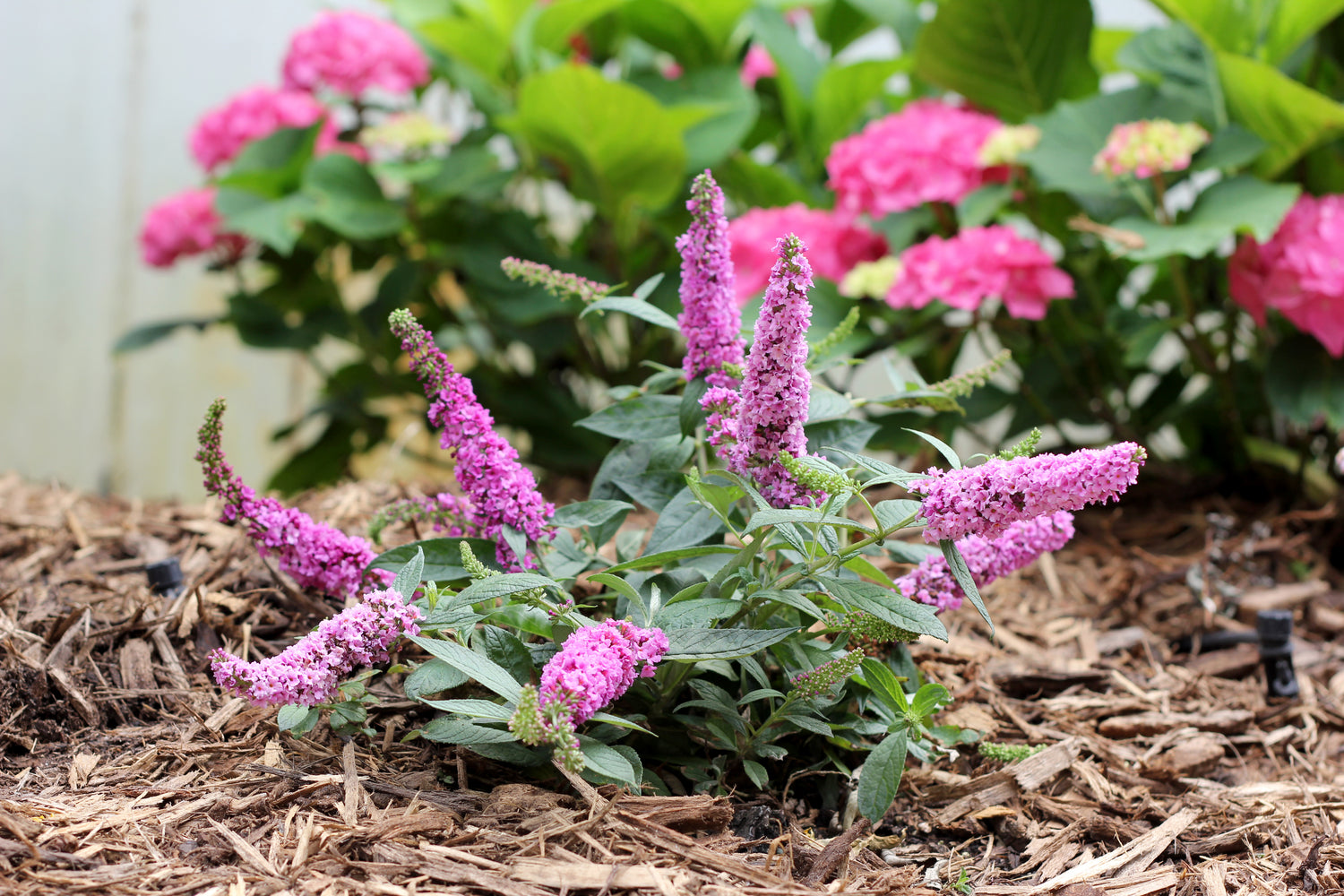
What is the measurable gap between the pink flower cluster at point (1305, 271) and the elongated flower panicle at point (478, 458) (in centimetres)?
104

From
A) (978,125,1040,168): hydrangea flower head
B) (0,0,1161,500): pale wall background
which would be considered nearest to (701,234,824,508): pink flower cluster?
(978,125,1040,168): hydrangea flower head

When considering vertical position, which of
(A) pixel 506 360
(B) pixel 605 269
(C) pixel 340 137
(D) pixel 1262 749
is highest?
(C) pixel 340 137

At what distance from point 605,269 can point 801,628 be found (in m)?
1.17

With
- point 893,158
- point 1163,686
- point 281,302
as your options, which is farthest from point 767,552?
point 281,302

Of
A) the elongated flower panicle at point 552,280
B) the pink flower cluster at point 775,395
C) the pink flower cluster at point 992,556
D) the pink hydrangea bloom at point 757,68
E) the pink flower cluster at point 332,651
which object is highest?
the pink hydrangea bloom at point 757,68

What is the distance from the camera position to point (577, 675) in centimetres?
56

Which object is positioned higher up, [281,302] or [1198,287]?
[281,302]

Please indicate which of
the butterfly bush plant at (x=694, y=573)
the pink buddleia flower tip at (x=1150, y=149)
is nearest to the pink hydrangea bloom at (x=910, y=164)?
the pink buddleia flower tip at (x=1150, y=149)

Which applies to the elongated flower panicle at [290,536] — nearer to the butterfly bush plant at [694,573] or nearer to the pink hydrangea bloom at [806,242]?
the butterfly bush plant at [694,573]

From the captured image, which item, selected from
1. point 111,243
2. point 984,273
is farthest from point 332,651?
point 111,243

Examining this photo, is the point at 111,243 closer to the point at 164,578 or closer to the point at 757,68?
the point at 757,68

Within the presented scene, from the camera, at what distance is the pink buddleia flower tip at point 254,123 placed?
5.96 feet

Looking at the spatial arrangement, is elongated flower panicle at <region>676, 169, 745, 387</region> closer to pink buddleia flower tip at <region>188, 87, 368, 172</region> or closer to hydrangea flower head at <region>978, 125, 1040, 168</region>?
hydrangea flower head at <region>978, 125, 1040, 168</region>

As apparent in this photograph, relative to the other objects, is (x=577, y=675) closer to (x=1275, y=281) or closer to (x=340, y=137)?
(x=1275, y=281)
